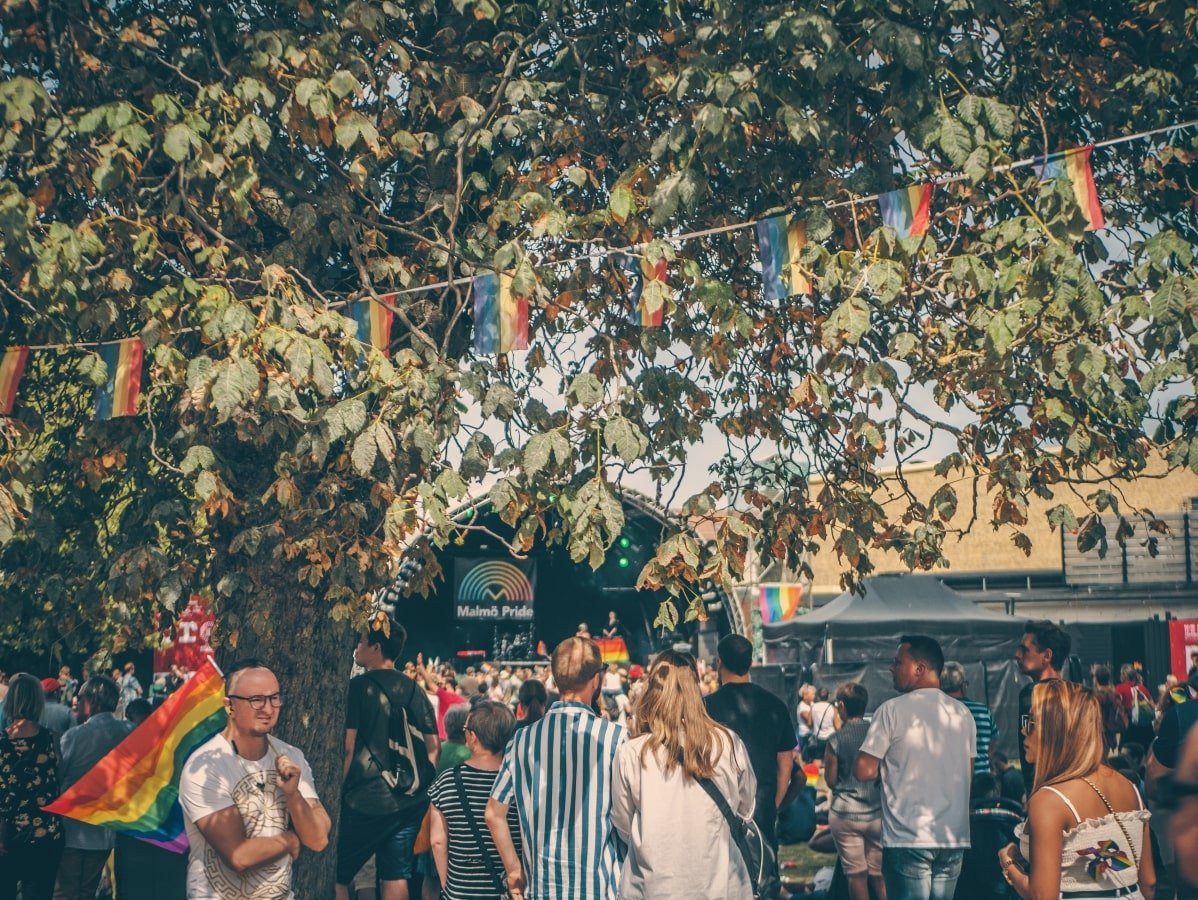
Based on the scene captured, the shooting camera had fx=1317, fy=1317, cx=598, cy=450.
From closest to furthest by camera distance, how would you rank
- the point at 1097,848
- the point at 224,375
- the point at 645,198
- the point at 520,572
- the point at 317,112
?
the point at 1097,848
the point at 224,375
the point at 317,112
the point at 645,198
the point at 520,572

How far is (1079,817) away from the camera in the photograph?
417cm

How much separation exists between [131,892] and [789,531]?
15.0 ft

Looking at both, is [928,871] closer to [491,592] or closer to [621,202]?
[621,202]

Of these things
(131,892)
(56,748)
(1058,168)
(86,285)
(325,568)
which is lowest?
(131,892)

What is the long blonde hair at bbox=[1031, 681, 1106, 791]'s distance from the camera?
425 centimetres

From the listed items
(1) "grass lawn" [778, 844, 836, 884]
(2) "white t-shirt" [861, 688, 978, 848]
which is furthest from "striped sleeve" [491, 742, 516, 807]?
(1) "grass lawn" [778, 844, 836, 884]

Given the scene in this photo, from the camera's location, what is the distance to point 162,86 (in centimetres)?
710

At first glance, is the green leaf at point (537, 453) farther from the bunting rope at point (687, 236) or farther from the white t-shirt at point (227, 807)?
the white t-shirt at point (227, 807)

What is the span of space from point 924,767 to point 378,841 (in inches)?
134

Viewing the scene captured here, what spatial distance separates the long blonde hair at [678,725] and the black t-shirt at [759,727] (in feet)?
7.59

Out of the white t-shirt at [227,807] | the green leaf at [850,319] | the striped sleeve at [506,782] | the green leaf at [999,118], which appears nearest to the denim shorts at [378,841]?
the striped sleeve at [506,782]

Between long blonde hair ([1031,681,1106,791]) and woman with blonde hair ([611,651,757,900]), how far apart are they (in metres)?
1.15

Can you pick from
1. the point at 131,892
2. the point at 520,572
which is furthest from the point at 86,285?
the point at 520,572

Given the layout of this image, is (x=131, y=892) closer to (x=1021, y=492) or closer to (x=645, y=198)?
(x=645, y=198)
